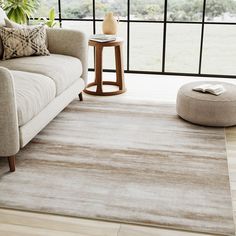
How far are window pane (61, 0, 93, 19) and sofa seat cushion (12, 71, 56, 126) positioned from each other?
212 centimetres

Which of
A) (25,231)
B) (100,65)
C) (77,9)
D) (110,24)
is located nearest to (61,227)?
(25,231)

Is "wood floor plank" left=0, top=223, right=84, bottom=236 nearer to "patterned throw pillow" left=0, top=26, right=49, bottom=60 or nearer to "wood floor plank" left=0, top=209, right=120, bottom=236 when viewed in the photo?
"wood floor plank" left=0, top=209, right=120, bottom=236

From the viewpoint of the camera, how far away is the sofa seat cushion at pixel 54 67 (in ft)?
10.5

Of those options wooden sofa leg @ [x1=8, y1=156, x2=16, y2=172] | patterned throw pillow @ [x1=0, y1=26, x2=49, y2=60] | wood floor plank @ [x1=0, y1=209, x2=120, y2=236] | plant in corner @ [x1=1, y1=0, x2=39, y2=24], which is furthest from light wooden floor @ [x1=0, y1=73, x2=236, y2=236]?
plant in corner @ [x1=1, y1=0, x2=39, y2=24]

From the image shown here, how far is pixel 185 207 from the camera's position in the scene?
2.18 metres

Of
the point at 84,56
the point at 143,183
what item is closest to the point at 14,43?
the point at 84,56

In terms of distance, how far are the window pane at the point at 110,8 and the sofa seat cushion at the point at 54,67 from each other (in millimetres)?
1517

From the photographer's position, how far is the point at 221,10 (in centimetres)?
470

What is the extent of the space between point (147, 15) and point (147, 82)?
87 centimetres

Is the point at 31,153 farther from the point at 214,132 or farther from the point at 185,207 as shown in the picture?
the point at 214,132

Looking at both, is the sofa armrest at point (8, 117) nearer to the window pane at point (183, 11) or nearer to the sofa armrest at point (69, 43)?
the sofa armrest at point (69, 43)

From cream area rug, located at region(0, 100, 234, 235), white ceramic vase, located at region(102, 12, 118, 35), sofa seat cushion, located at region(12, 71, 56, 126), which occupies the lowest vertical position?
cream area rug, located at region(0, 100, 234, 235)

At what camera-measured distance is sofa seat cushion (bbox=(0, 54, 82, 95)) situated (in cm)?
321

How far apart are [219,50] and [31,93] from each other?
3349 millimetres
